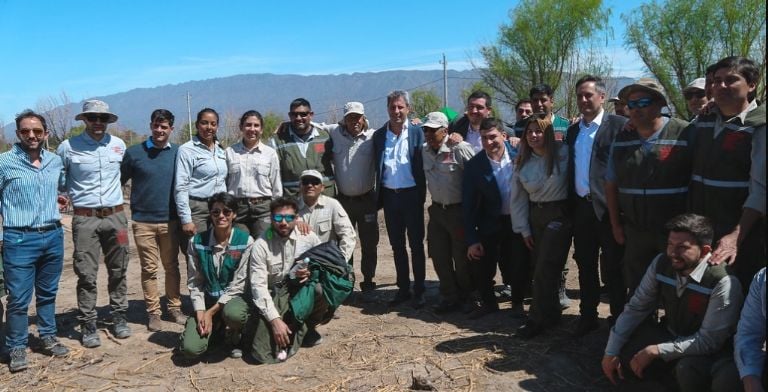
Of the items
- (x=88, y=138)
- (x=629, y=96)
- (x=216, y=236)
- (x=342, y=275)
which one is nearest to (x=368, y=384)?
(x=342, y=275)

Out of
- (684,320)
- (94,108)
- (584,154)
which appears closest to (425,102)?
(94,108)

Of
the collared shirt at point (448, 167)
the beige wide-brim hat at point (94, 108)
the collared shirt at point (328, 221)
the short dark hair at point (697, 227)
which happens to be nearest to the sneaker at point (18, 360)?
the beige wide-brim hat at point (94, 108)

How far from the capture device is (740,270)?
12.6 ft

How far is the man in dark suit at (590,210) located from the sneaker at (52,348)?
170 inches

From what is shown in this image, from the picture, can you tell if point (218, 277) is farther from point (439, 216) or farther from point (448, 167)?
point (448, 167)

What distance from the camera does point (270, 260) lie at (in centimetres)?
525

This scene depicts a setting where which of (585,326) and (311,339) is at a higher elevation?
(585,326)

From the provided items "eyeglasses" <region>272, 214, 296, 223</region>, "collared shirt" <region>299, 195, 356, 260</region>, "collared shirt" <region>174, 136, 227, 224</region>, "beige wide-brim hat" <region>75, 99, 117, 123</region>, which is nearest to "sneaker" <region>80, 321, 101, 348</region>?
"collared shirt" <region>174, 136, 227, 224</region>

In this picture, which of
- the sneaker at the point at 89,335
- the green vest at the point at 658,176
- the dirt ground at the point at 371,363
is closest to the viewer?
the green vest at the point at 658,176

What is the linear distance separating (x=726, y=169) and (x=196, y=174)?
14.2 ft

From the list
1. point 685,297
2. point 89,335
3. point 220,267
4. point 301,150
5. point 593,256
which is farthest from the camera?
point 301,150

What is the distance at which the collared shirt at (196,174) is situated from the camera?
573 centimetres

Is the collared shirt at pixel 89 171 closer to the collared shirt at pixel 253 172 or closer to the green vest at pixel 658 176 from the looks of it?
the collared shirt at pixel 253 172

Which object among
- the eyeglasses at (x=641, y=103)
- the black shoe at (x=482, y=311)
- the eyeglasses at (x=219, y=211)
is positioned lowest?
the black shoe at (x=482, y=311)
